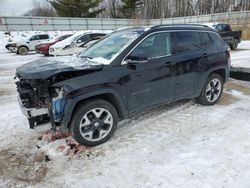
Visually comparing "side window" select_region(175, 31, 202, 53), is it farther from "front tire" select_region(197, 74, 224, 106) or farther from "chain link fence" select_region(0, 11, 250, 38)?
"chain link fence" select_region(0, 11, 250, 38)

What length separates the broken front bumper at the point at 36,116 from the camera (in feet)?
12.2

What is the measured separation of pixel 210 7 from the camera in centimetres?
5247

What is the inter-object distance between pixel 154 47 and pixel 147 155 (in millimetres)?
1918

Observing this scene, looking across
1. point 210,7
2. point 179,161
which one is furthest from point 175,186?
point 210,7


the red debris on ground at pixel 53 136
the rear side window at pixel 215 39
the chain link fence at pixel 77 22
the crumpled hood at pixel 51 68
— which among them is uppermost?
the chain link fence at pixel 77 22

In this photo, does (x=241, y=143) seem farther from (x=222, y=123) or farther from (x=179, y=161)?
(x=179, y=161)

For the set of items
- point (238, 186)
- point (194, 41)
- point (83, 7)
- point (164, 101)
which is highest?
point (83, 7)

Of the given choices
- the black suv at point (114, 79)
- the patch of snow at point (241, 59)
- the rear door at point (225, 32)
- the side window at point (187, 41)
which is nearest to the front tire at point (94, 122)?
the black suv at point (114, 79)

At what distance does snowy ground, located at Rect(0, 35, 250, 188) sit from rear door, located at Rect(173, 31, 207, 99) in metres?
0.56

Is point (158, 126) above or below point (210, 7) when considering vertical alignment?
below

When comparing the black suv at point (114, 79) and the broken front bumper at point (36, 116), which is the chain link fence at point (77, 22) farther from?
the broken front bumper at point (36, 116)

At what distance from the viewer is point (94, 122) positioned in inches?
155

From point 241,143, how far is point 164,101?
1.48 m

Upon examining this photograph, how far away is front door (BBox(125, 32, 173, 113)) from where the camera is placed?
4.12 meters
